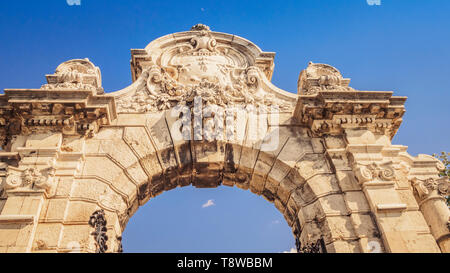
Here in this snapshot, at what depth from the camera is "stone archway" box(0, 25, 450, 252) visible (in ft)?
16.4

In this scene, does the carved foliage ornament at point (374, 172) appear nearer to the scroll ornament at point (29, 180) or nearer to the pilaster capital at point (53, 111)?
the pilaster capital at point (53, 111)

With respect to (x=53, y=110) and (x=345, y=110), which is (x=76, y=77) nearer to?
(x=53, y=110)

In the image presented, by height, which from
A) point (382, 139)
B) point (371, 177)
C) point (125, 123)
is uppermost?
point (125, 123)

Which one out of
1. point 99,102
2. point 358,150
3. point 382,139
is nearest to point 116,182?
point 99,102

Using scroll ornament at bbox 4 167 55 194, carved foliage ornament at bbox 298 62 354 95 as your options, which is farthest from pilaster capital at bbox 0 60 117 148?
carved foliage ornament at bbox 298 62 354 95

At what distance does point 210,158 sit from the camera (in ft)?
20.3

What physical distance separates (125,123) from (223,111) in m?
1.91

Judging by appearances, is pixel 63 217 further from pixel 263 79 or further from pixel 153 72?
pixel 263 79

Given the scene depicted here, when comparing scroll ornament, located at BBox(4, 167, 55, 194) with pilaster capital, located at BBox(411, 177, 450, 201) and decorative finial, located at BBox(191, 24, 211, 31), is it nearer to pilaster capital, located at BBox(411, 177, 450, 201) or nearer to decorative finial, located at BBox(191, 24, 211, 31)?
decorative finial, located at BBox(191, 24, 211, 31)

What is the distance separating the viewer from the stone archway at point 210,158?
5.00 meters

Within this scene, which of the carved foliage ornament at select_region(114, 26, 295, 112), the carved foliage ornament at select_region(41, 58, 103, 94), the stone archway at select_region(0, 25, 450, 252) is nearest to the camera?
the stone archway at select_region(0, 25, 450, 252)

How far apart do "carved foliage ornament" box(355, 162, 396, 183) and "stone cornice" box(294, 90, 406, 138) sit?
94cm

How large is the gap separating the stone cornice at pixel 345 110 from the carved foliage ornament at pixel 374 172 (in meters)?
0.94

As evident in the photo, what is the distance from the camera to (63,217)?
494cm
